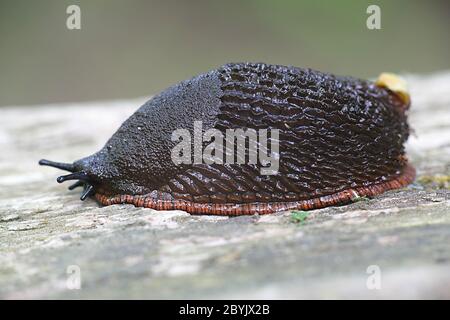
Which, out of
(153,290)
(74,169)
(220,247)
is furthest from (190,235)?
(74,169)

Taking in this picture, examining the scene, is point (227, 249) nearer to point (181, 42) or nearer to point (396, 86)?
point (396, 86)

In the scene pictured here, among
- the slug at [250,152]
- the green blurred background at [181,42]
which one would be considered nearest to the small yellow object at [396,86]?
the slug at [250,152]

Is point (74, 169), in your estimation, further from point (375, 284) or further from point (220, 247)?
point (375, 284)

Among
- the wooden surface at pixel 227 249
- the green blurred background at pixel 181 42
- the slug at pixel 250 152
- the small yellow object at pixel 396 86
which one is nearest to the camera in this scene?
the wooden surface at pixel 227 249

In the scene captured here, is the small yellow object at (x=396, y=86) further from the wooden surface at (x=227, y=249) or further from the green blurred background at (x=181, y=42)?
the green blurred background at (x=181, y=42)

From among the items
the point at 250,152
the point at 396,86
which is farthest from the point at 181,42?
the point at 250,152
